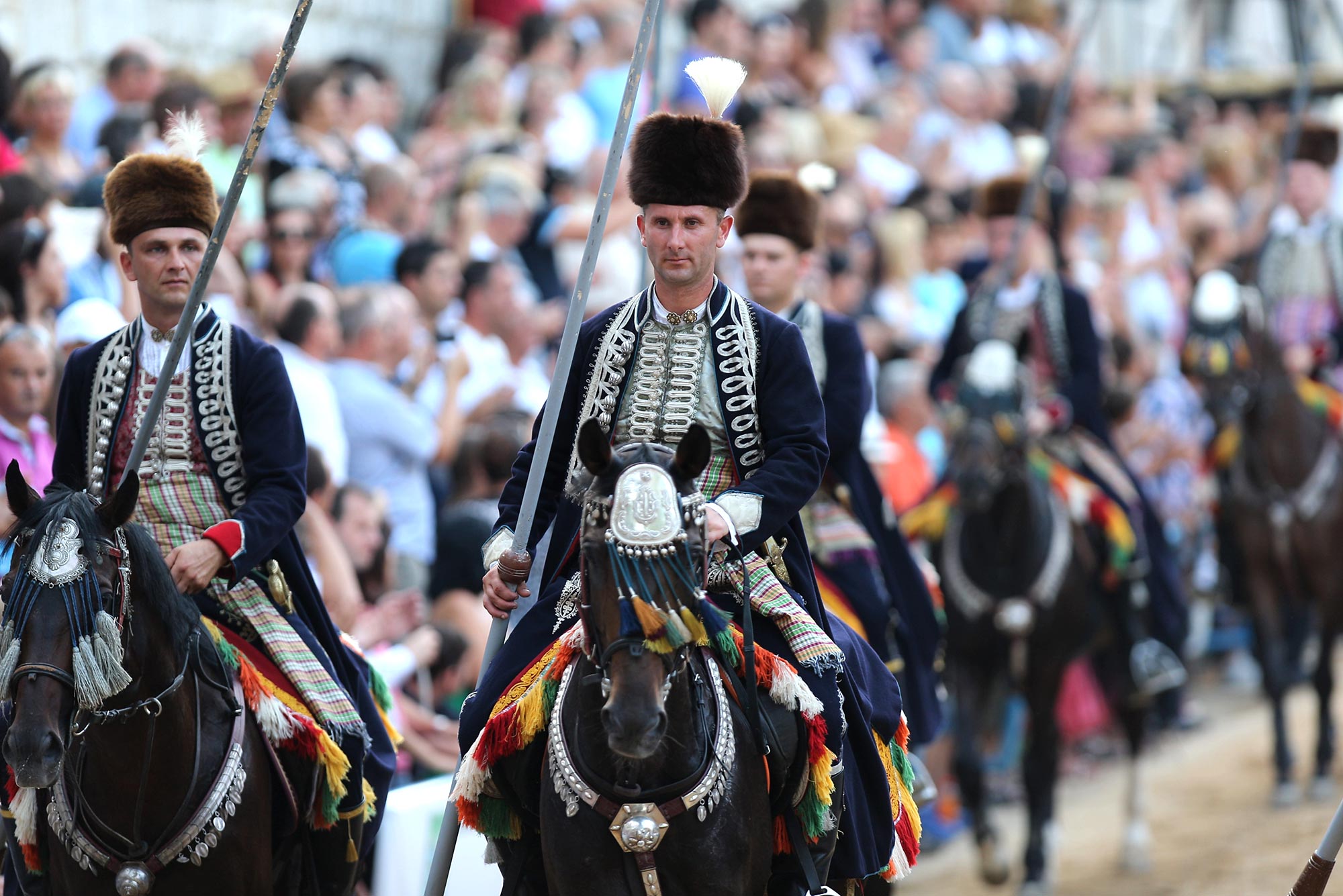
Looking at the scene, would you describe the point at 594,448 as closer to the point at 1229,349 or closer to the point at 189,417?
the point at 189,417

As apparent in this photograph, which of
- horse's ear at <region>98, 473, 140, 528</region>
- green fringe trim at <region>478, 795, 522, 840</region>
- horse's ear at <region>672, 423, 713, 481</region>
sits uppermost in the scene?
horse's ear at <region>98, 473, 140, 528</region>

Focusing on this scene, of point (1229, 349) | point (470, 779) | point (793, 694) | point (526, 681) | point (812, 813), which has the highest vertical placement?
point (1229, 349)

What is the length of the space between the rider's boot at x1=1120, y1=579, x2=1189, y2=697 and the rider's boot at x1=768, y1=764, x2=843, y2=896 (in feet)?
17.0

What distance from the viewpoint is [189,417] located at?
536cm

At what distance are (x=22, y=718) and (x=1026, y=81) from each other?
15190mm

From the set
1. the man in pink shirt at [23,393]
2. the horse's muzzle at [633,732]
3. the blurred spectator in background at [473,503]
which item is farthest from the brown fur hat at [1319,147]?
the horse's muzzle at [633,732]

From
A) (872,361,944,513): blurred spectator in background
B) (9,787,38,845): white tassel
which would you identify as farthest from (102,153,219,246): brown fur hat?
(872,361,944,513): blurred spectator in background

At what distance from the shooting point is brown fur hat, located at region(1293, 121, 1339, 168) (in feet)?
37.9

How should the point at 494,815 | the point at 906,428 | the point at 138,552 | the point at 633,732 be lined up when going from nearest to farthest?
the point at 633,732 → the point at 138,552 → the point at 494,815 → the point at 906,428

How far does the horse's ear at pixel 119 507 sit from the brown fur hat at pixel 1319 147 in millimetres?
8662

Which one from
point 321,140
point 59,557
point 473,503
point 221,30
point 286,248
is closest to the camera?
point 59,557

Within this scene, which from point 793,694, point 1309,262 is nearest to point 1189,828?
point 1309,262

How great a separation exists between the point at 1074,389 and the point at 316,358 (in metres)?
3.69

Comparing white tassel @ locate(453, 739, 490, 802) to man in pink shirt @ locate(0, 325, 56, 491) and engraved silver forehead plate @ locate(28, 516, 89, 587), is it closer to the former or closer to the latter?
engraved silver forehead plate @ locate(28, 516, 89, 587)
